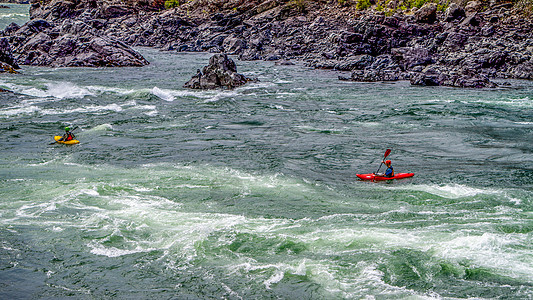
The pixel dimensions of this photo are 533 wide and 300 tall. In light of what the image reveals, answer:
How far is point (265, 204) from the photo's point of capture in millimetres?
15633

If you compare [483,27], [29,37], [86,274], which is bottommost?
[86,274]

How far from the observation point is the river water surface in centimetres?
1115

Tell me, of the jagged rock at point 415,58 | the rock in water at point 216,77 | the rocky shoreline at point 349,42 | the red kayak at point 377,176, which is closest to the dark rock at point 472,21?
the rocky shoreline at point 349,42

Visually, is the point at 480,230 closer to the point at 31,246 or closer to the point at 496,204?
the point at 496,204

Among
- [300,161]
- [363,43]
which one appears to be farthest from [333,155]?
[363,43]

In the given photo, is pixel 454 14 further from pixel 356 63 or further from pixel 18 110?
pixel 18 110

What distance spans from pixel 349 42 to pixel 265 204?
136 ft

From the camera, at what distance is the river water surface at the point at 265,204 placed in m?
11.1

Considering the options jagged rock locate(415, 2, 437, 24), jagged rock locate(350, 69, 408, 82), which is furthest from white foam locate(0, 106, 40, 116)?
jagged rock locate(415, 2, 437, 24)

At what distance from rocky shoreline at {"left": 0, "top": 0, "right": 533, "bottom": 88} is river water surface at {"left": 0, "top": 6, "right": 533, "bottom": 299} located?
601 inches

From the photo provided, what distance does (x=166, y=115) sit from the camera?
1181 inches

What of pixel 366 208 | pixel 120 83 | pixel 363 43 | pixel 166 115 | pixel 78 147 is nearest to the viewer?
pixel 366 208

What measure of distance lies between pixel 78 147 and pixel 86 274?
40.5 ft

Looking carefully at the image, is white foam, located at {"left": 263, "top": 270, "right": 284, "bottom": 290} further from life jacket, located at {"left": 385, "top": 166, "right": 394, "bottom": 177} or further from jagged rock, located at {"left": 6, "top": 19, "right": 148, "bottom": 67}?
jagged rock, located at {"left": 6, "top": 19, "right": 148, "bottom": 67}
